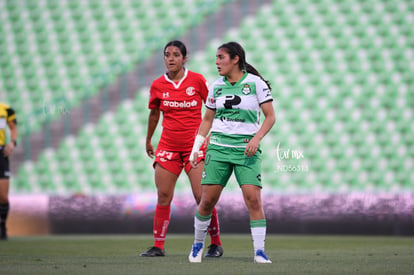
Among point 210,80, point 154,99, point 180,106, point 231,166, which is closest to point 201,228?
point 231,166

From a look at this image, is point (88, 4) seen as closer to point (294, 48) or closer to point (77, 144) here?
point (77, 144)

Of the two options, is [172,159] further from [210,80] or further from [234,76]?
[210,80]

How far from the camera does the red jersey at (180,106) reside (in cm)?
561

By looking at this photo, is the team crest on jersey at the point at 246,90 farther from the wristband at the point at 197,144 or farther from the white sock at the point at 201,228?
the white sock at the point at 201,228

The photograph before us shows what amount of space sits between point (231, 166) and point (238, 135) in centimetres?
21

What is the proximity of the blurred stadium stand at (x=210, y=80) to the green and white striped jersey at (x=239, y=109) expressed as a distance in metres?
6.78

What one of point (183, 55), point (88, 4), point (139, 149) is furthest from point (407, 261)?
point (88, 4)

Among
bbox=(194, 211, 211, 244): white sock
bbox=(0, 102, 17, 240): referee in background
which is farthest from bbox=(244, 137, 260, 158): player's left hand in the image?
bbox=(0, 102, 17, 240): referee in background

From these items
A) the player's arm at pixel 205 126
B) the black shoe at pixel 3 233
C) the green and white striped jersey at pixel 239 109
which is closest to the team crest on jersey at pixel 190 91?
the player's arm at pixel 205 126

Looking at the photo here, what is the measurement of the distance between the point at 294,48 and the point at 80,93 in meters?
4.01

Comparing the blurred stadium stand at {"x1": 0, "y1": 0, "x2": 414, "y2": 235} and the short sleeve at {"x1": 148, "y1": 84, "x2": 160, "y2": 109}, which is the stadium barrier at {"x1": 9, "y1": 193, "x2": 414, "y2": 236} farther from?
the short sleeve at {"x1": 148, "y1": 84, "x2": 160, "y2": 109}

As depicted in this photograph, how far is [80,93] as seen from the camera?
1362 cm

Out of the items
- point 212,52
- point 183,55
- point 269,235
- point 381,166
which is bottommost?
point 269,235

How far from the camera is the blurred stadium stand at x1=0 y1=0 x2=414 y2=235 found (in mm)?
11969
